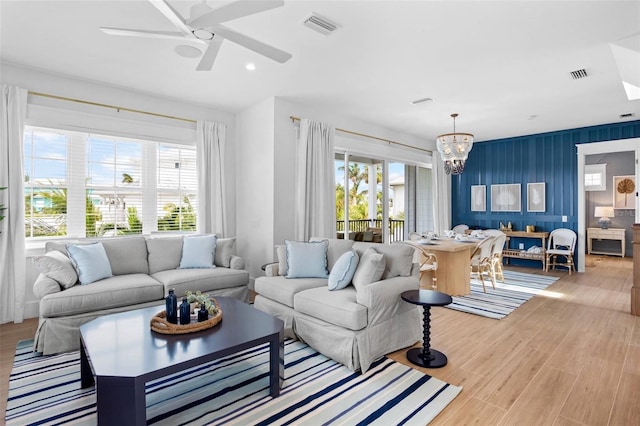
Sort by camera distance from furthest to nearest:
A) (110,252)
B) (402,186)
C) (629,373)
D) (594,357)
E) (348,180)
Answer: (402,186)
(348,180)
(110,252)
(594,357)
(629,373)

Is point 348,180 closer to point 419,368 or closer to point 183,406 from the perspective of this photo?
point 419,368

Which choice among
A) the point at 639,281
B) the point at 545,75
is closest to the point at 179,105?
the point at 545,75

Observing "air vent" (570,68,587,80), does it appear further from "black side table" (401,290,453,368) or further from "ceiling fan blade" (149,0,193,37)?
"ceiling fan blade" (149,0,193,37)

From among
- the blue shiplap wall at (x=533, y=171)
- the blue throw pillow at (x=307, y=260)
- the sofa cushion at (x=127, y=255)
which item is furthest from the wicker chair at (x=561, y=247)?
the sofa cushion at (x=127, y=255)

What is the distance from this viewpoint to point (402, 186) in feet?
23.2

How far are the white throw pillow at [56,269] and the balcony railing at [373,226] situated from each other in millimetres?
3721

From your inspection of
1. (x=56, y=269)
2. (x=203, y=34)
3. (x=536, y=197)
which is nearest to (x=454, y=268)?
(x=536, y=197)

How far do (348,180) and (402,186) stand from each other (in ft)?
5.81

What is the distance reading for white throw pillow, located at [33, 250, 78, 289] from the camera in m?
3.16

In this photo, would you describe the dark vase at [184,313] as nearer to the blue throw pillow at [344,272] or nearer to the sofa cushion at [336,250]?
the blue throw pillow at [344,272]

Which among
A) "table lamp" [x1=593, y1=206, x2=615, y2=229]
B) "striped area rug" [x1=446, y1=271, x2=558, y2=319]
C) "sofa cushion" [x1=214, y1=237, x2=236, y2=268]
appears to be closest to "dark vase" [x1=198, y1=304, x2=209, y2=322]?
"sofa cushion" [x1=214, y1=237, x2=236, y2=268]

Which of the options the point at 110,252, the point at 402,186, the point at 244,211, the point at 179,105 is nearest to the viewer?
the point at 110,252

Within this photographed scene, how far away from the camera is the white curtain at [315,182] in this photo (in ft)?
16.3

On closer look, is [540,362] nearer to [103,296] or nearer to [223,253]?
[223,253]
